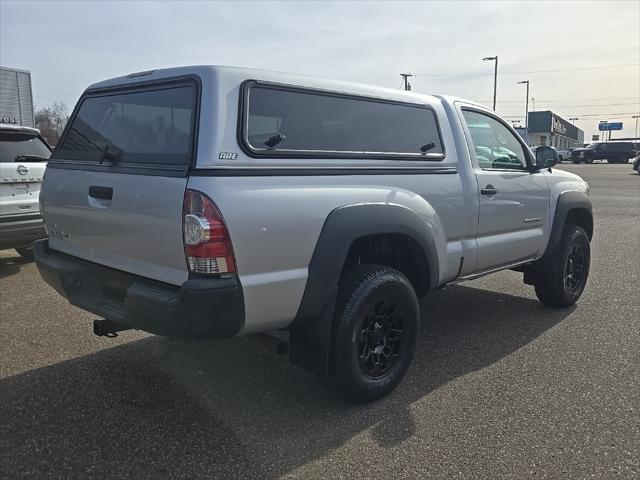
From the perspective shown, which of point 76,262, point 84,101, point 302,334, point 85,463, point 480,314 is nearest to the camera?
point 85,463

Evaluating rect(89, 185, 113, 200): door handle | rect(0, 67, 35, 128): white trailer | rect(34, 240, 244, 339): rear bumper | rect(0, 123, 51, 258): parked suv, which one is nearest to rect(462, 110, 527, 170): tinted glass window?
rect(34, 240, 244, 339): rear bumper

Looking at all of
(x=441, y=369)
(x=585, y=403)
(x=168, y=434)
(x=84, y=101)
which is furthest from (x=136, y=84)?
(x=585, y=403)

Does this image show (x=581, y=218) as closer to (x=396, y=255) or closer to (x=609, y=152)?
(x=396, y=255)

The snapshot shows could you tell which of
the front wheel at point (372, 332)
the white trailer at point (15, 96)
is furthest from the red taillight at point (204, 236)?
the white trailer at point (15, 96)

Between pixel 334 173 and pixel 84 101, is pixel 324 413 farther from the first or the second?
pixel 84 101

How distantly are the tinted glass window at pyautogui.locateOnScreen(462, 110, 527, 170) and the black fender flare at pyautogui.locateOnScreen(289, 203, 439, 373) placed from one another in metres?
1.44

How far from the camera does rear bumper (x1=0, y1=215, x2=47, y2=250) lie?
6.10 meters

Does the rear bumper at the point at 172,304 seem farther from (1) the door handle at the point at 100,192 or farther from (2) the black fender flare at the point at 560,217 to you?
(2) the black fender flare at the point at 560,217

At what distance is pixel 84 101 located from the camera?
3.87 metres

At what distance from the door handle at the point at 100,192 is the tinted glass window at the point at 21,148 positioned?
3.82 meters

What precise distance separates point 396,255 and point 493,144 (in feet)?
5.10

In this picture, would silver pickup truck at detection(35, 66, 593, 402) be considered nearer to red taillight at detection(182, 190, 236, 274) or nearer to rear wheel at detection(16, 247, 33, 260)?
red taillight at detection(182, 190, 236, 274)

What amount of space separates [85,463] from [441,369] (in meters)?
2.38

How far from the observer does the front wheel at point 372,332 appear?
129 inches
